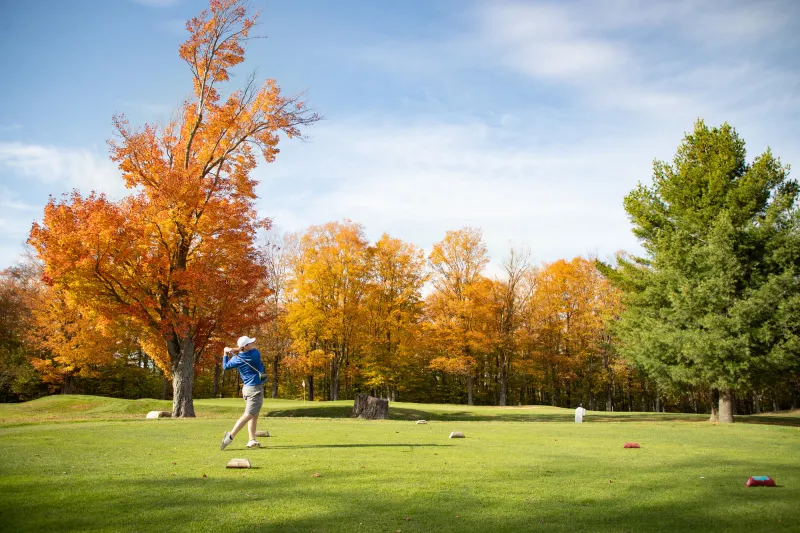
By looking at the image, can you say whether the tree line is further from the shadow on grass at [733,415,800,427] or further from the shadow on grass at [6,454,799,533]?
the shadow on grass at [6,454,799,533]

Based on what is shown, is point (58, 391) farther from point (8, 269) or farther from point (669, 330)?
point (669, 330)

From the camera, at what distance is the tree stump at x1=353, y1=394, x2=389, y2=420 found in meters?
22.8

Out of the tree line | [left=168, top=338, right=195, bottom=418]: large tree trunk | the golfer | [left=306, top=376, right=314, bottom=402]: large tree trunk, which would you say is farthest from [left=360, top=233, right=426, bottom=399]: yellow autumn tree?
the golfer

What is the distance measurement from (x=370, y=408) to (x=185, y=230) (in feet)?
34.5

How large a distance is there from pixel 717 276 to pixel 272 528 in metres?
24.0

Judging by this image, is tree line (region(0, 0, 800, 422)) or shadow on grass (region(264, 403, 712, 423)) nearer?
tree line (region(0, 0, 800, 422))

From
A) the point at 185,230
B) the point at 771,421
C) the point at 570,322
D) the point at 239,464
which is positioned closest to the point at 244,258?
the point at 185,230

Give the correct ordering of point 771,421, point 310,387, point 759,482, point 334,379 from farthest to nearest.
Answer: point 310,387 < point 334,379 < point 771,421 < point 759,482

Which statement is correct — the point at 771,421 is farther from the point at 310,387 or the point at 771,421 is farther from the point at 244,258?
the point at 310,387

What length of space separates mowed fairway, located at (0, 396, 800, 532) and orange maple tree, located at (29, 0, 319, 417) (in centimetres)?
915

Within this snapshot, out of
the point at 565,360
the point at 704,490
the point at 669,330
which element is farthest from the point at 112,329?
the point at 565,360

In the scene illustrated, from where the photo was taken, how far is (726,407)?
2533 centimetres

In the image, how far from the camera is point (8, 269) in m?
55.2

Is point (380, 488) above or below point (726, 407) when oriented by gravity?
above
